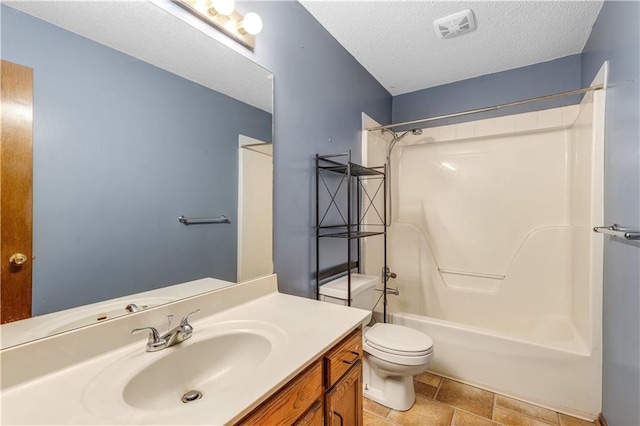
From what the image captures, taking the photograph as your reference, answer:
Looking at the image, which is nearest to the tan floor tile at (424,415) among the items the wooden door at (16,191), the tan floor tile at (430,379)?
the tan floor tile at (430,379)

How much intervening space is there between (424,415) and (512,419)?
0.50 meters

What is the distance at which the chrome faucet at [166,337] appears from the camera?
855 millimetres

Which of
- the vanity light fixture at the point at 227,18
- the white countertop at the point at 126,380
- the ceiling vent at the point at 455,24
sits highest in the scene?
the ceiling vent at the point at 455,24

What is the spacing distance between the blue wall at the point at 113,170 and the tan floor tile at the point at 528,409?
1913 mm

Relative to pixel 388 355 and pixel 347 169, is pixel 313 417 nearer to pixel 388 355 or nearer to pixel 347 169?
pixel 388 355

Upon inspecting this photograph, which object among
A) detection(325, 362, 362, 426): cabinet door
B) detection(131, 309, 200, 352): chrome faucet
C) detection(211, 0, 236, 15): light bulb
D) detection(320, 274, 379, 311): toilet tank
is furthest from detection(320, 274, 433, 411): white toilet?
detection(211, 0, 236, 15): light bulb

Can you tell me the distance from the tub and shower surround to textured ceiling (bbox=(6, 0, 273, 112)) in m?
1.33

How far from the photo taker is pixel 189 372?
2.93ft

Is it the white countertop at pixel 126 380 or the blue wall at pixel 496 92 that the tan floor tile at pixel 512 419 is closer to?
the white countertop at pixel 126 380

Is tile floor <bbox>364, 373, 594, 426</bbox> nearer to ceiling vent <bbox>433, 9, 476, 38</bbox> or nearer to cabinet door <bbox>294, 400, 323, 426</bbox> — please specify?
cabinet door <bbox>294, 400, 323, 426</bbox>

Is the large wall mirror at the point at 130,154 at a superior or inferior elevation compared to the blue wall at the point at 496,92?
inferior

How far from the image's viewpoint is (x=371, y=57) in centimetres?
219

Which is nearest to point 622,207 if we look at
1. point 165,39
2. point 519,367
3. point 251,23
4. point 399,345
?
point 519,367

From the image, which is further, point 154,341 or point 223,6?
point 223,6
